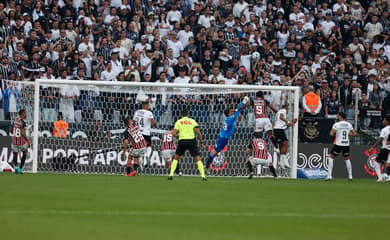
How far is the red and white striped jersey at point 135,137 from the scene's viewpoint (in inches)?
839

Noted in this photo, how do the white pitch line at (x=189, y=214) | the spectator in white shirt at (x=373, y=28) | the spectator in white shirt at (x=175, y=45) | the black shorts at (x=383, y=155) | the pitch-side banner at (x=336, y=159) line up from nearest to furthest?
the white pitch line at (x=189, y=214), the black shorts at (x=383, y=155), the pitch-side banner at (x=336, y=159), the spectator in white shirt at (x=175, y=45), the spectator in white shirt at (x=373, y=28)

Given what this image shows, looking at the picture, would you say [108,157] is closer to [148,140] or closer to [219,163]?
[148,140]

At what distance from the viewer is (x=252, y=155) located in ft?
71.6

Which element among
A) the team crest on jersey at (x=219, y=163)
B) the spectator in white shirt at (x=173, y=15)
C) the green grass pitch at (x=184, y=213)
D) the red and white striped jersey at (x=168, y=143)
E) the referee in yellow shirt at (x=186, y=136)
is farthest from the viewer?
the spectator in white shirt at (x=173, y=15)

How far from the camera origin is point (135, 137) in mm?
21297

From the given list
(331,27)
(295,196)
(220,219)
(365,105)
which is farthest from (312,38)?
(220,219)

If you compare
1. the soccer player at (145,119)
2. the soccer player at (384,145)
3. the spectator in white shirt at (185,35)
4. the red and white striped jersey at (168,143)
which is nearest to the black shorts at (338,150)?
the soccer player at (384,145)

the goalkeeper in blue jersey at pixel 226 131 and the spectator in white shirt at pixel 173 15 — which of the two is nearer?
the goalkeeper in blue jersey at pixel 226 131

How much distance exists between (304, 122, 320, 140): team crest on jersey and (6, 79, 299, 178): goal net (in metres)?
0.66

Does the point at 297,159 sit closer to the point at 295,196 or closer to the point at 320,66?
the point at 320,66

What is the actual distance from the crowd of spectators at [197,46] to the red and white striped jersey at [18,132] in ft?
3.73

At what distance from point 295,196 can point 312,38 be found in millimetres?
15264

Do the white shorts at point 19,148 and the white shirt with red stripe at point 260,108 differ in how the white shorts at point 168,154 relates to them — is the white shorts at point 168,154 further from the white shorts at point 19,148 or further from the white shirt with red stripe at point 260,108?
the white shorts at point 19,148

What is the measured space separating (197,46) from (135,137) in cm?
628
